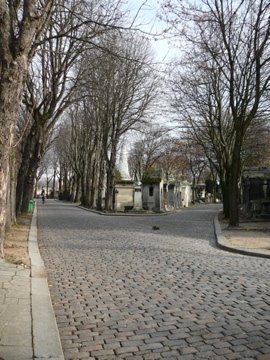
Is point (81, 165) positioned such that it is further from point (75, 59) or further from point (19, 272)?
point (19, 272)

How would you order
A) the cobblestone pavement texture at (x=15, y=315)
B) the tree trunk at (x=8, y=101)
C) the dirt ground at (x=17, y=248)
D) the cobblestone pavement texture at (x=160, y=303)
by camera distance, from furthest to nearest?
the dirt ground at (x=17, y=248) < the tree trunk at (x=8, y=101) < the cobblestone pavement texture at (x=160, y=303) < the cobblestone pavement texture at (x=15, y=315)

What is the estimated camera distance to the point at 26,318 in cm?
559

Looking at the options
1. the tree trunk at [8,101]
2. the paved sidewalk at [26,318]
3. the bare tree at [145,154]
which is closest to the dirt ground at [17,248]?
the paved sidewalk at [26,318]

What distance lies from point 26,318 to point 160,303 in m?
1.93

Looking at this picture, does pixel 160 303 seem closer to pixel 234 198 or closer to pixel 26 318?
pixel 26 318

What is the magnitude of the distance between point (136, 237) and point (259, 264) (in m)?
6.37

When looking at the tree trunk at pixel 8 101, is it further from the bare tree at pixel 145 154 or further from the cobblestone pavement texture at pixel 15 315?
the bare tree at pixel 145 154

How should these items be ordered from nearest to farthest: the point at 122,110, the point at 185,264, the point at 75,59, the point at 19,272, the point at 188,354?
1. the point at 188,354
2. the point at 19,272
3. the point at 185,264
4. the point at 75,59
5. the point at 122,110

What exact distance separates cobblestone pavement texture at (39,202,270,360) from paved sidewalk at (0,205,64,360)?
192 millimetres

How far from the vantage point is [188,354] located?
454 centimetres

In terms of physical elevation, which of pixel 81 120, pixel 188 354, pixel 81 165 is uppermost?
pixel 81 120

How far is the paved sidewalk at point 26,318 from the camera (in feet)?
14.7

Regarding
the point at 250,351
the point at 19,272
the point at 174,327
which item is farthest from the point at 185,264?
the point at 250,351

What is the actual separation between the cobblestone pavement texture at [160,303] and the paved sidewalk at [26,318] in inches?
Result: 7.6
